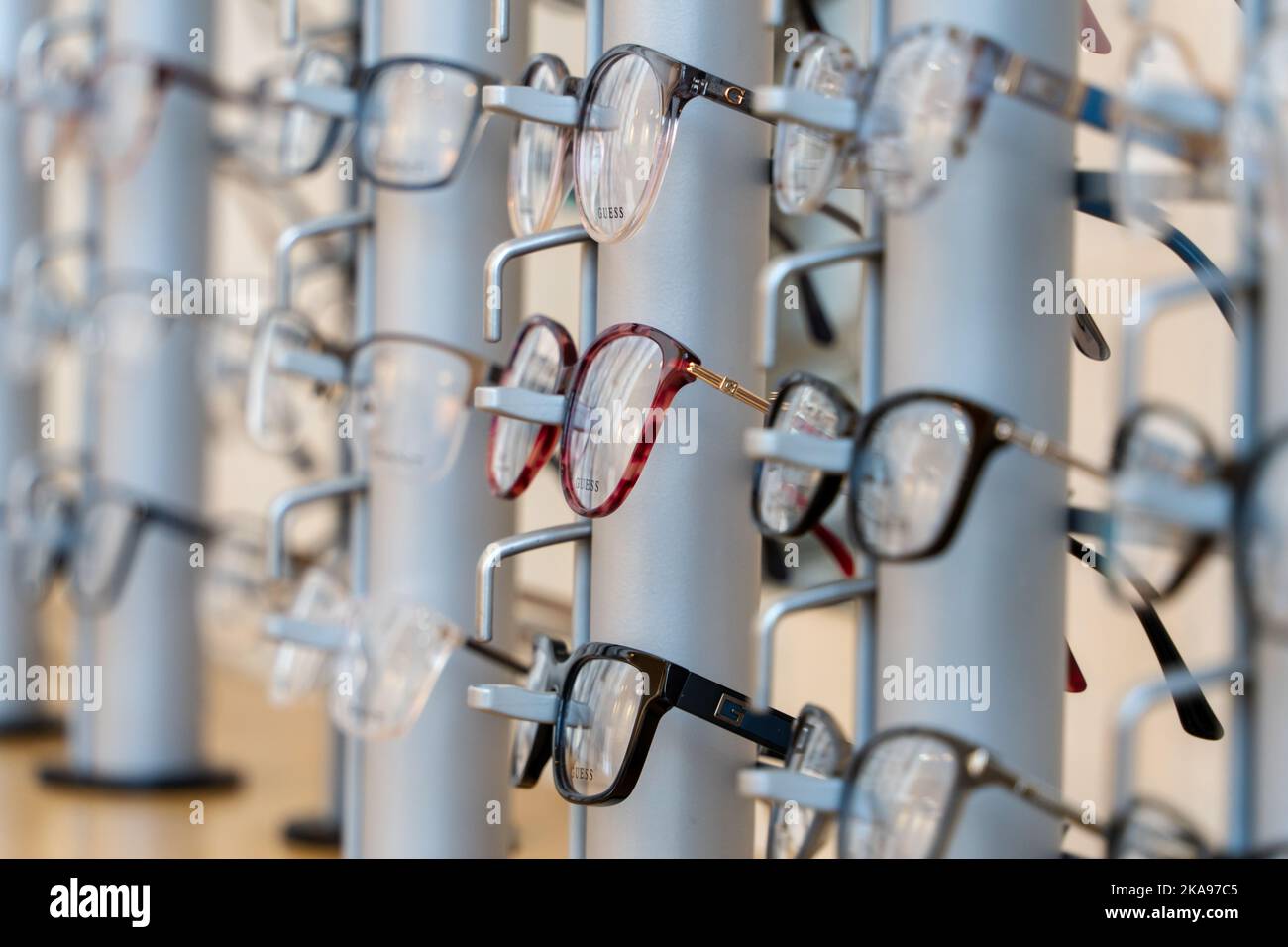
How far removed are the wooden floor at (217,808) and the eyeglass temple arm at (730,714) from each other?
896 mm

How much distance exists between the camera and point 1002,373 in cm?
89

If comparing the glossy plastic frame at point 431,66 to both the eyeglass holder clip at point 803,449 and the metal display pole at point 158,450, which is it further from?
the metal display pole at point 158,450

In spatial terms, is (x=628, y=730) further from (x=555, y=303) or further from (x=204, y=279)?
(x=204, y=279)

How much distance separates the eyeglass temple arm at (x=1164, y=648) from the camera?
0.84 meters

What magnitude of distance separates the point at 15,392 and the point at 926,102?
240cm

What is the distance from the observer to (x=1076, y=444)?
1.16 metres

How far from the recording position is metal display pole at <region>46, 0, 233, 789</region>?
2.33m

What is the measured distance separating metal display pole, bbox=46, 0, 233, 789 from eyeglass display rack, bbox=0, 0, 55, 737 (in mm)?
493

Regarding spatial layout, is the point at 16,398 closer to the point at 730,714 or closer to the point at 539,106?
the point at 539,106

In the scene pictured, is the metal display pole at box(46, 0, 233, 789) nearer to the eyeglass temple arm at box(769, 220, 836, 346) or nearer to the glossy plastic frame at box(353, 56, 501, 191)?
the glossy plastic frame at box(353, 56, 501, 191)

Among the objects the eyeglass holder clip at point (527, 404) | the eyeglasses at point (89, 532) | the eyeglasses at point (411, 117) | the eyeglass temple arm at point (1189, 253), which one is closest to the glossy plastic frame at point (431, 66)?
the eyeglasses at point (411, 117)

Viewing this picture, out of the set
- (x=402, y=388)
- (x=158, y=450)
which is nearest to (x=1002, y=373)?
(x=402, y=388)
